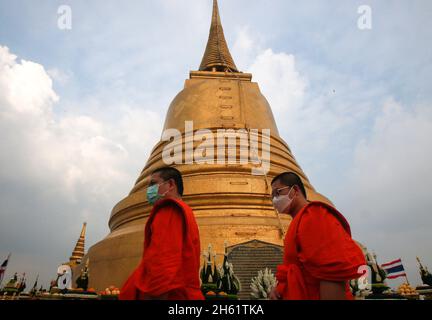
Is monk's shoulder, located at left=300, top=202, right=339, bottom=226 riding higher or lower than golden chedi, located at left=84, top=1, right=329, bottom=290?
lower

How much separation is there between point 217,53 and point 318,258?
1895cm

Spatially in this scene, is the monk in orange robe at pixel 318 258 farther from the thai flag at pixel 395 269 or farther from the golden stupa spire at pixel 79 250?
the golden stupa spire at pixel 79 250

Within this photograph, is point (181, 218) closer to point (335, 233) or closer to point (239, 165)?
point (335, 233)

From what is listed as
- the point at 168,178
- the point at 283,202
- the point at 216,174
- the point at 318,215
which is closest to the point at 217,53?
the point at 216,174

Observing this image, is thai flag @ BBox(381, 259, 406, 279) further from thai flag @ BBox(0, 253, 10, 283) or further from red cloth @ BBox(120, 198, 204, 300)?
thai flag @ BBox(0, 253, 10, 283)

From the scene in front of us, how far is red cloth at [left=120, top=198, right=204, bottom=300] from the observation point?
1.71 meters

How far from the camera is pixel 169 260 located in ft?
5.71

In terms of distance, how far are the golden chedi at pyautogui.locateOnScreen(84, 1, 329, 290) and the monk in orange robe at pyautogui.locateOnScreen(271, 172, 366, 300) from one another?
5129 mm

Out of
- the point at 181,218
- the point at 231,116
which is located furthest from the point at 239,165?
the point at 181,218

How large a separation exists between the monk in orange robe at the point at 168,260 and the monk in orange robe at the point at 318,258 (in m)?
0.58

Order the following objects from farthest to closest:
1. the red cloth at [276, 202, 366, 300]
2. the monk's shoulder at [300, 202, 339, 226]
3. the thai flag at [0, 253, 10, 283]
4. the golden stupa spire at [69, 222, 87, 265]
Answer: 1. the golden stupa spire at [69, 222, 87, 265]
2. the thai flag at [0, 253, 10, 283]
3. the monk's shoulder at [300, 202, 339, 226]
4. the red cloth at [276, 202, 366, 300]

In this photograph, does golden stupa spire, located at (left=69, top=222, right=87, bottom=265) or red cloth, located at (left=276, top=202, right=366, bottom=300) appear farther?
golden stupa spire, located at (left=69, top=222, right=87, bottom=265)

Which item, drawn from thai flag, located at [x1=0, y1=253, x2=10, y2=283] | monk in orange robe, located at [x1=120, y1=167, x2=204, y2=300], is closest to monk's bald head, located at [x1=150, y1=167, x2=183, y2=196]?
monk in orange robe, located at [x1=120, y1=167, x2=204, y2=300]
